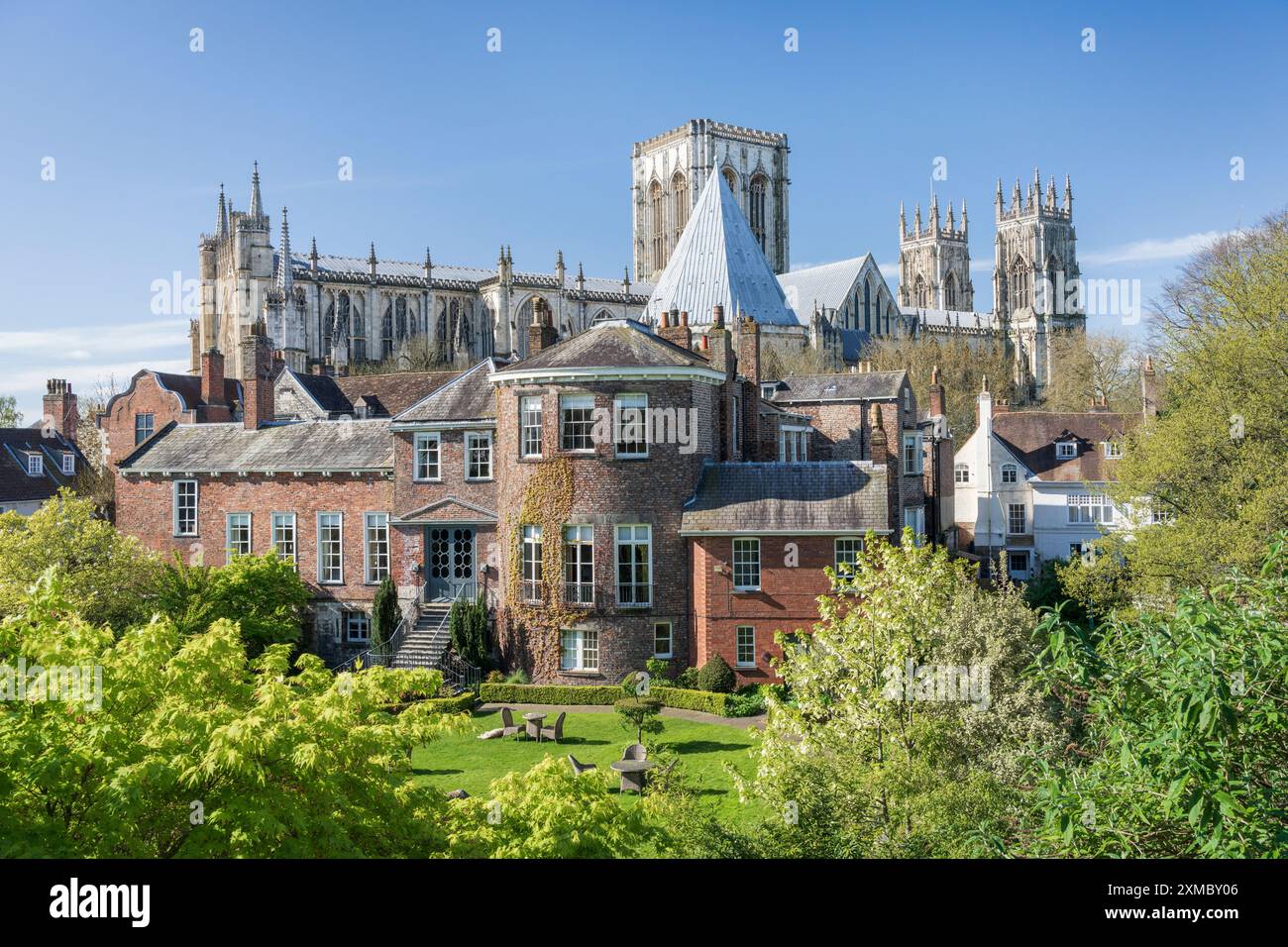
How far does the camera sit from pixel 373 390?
53.0m

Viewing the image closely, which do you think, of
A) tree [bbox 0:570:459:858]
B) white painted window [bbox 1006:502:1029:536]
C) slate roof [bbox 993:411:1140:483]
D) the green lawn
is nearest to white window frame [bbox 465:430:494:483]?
the green lawn

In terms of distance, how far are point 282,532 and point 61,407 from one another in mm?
39154

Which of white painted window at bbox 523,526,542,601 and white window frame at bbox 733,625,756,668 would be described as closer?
white window frame at bbox 733,625,756,668

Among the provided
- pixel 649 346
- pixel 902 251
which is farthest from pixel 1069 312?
pixel 649 346

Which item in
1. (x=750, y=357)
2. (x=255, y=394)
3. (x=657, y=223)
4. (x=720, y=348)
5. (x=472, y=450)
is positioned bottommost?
(x=472, y=450)

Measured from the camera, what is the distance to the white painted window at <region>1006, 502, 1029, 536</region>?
5606 centimetres

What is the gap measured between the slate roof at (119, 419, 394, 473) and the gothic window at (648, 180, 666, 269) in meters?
95.9

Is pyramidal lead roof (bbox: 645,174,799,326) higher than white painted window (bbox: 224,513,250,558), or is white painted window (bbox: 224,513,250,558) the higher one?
pyramidal lead roof (bbox: 645,174,799,326)

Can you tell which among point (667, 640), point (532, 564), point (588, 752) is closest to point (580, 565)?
point (532, 564)

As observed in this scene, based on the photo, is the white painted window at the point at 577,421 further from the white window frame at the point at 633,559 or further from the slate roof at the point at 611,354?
the white window frame at the point at 633,559

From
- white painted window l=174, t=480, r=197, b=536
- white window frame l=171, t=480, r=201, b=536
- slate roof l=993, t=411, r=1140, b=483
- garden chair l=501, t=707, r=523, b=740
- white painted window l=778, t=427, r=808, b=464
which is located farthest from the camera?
slate roof l=993, t=411, r=1140, b=483

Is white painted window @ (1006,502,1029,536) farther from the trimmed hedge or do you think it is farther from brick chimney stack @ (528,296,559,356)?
the trimmed hedge

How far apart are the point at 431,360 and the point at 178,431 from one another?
57649 millimetres

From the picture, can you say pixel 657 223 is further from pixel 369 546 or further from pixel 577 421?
pixel 577 421
